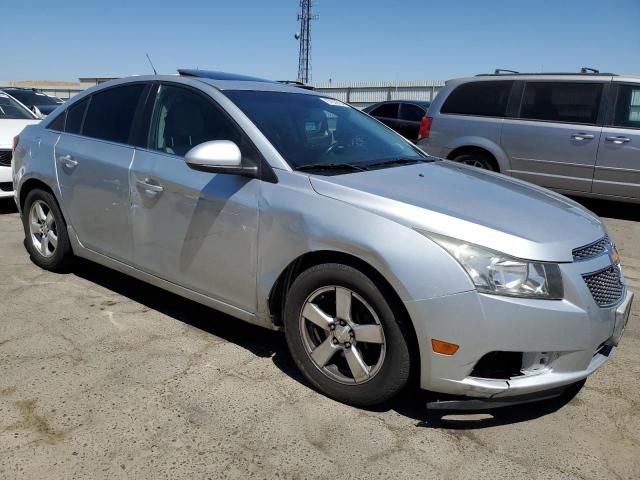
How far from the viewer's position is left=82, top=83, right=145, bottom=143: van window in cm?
388

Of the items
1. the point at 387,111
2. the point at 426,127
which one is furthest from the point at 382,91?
the point at 426,127

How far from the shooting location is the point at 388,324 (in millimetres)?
2574

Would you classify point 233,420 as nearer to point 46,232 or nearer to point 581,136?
point 46,232

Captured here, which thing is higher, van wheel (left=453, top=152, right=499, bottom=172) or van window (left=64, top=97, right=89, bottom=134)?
van window (left=64, top=97, right=89, bottom=134)

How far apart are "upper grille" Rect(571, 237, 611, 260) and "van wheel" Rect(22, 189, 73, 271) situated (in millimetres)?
3573

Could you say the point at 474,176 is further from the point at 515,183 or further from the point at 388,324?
the point at 388,324

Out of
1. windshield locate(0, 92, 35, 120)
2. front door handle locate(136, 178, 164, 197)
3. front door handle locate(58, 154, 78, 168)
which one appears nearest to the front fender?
front door handle locate(136, 178, 164, 197)

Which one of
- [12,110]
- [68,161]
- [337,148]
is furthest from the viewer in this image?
[12,110]

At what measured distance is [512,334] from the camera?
2408mm

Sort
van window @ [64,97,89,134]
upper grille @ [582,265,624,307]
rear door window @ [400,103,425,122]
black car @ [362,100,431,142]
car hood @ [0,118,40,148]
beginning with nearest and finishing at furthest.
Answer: upper grille @ [582,265,624,307] → van window @ [64,97,89,134] → car hood @ [0,118,40,148] → black car @ [362,100,431,142] → rear door window @ [400,103,425,122]

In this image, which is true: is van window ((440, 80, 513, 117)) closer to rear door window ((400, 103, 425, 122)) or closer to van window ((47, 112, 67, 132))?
rear door window ((400, 103, 425, 122))

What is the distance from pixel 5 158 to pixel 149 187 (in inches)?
172

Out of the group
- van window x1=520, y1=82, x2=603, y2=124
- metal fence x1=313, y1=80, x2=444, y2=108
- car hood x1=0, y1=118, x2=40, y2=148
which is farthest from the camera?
metal fence x1=313, y1=80, x2=444, y2=108

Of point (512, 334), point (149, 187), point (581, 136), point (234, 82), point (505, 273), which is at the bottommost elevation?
point (512, 334)
